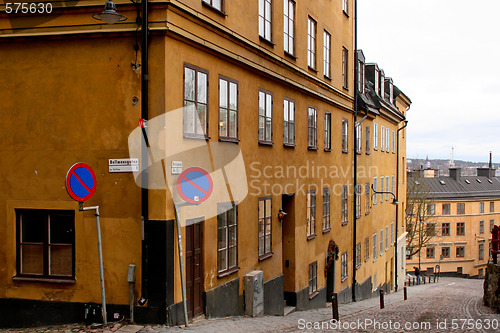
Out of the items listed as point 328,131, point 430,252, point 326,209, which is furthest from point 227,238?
point 430,252

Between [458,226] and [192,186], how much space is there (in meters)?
73.4

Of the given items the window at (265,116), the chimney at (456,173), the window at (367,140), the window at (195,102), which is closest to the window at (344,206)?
the window at (367,140)

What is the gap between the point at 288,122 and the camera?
16.9 m

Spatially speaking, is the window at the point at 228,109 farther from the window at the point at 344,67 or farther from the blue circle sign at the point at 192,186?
the window at the point at 344,67

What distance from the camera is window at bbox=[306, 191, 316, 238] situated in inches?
749

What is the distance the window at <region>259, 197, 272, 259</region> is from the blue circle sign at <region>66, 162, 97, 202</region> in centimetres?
672

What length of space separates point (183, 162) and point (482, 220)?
75769 mm

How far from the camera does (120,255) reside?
9.96m

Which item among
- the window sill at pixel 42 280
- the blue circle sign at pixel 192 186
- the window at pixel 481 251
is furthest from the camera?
the window at pixel 481 251

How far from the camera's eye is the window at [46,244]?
33.9 ft

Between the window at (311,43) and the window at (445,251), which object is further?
the window at (445,251)

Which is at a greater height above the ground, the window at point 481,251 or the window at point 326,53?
the window at point 326,53

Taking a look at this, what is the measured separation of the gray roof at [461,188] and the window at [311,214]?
185ft

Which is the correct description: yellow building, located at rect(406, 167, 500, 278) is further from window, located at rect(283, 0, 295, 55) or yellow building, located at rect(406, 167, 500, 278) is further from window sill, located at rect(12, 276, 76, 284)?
window sill, located at rect(12, 276, 76, 284)
